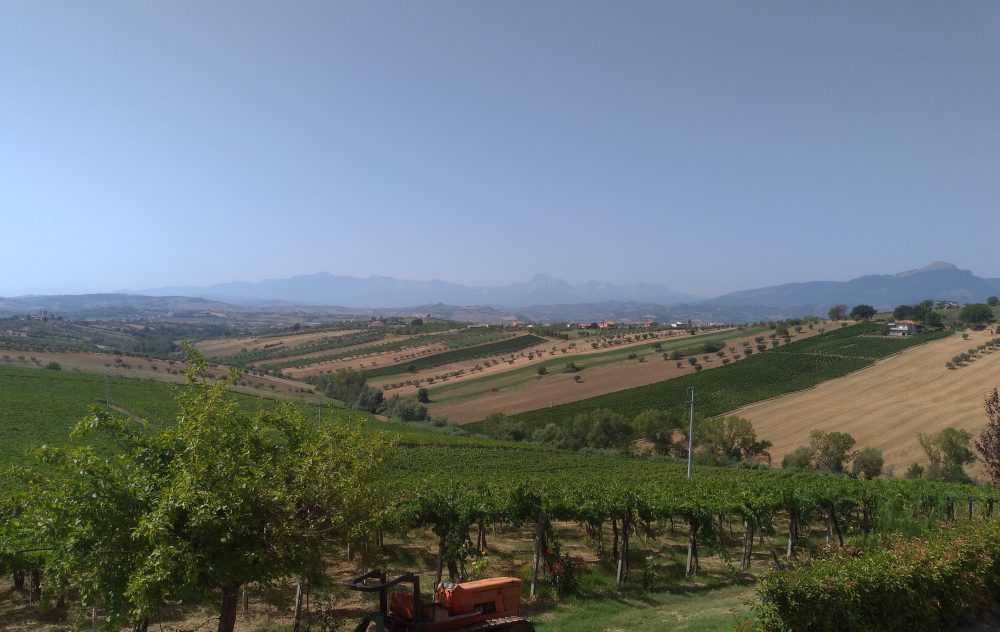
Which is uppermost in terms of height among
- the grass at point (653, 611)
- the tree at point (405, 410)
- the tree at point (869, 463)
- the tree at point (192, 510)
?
the tree at point (192, 510)

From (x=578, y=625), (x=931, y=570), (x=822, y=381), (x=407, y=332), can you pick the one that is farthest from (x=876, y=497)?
(x=407, y=332)

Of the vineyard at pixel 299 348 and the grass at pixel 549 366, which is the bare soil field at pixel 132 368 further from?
the vineyard at pixel 299 348

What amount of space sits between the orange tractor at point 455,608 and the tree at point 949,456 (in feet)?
150

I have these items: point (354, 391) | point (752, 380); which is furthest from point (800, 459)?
point (354, 391)

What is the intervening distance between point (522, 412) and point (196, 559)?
69110mm

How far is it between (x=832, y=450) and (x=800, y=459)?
2.80 metres

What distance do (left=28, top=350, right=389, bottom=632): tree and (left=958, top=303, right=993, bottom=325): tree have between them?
146592 mm

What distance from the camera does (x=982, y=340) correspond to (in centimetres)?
8456

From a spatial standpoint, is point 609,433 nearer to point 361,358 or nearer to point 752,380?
point 752,380

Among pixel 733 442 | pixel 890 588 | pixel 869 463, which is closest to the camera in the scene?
pixel 890 588

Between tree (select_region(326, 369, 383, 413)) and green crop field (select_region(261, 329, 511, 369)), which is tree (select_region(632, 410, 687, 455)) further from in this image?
green crop field (select_region(261, 329, 511, 369))

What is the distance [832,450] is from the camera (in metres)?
48.2

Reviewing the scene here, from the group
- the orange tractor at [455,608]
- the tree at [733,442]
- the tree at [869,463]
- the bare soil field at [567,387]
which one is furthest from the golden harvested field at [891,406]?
the orange tractor at [455,608]

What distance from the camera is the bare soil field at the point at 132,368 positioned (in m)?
77.4
